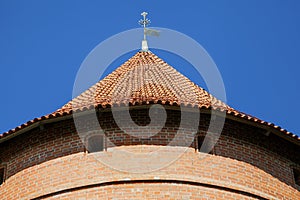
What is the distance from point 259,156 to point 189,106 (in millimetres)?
1758

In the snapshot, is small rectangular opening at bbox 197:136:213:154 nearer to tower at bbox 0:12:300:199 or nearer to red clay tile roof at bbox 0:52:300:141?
tower at bbox 0:12:300:199

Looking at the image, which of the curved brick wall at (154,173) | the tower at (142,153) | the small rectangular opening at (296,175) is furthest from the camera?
the small rectangular opening at (296,175)

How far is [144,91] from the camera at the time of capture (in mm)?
18062

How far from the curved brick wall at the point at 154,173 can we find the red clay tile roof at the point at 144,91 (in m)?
0.31

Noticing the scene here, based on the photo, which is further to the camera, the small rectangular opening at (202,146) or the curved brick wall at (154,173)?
the small rectangular opening at (202,146)

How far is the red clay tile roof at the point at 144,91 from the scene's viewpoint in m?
17.1

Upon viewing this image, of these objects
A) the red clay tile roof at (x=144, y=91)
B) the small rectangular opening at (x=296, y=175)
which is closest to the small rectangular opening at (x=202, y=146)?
the red clay tile roof at (x=144, y=91)

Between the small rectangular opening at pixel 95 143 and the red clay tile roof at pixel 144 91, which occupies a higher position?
the red clay tile roof at pixel 144 91

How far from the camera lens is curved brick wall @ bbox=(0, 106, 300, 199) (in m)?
16.5

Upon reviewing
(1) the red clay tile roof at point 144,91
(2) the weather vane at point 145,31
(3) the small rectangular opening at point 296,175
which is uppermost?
(2) the weather vane at point 145,31

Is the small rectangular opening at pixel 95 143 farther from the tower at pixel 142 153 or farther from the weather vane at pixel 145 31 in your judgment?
the weather vane at pixel 145 31

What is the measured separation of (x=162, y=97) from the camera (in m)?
17.6

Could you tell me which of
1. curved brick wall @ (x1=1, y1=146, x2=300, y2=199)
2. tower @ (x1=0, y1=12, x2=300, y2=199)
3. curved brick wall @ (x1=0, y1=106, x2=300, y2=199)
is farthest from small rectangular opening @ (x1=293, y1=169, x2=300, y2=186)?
curved brick wall @ (x1=1, y1=146, x2=300, y2=199)

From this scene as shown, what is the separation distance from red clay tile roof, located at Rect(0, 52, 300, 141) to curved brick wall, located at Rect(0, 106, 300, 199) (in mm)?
311
